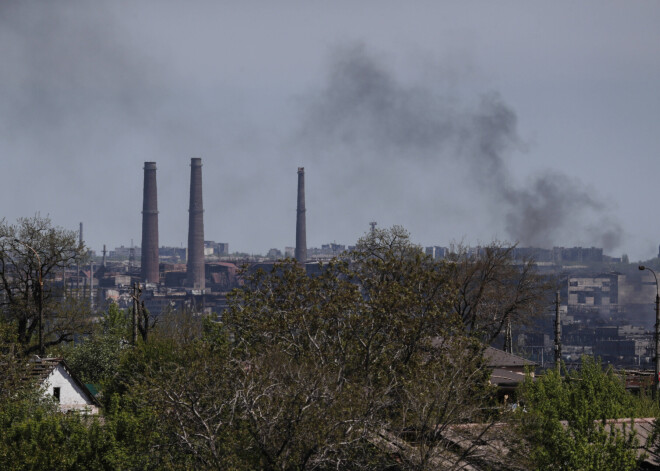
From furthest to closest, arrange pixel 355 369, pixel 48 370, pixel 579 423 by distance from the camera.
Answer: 1. pixel 48 370
2. pixel 355 369
3. pixel 579 423

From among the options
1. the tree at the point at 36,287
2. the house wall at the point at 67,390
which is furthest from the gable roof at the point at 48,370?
the tree at the point at 36,287

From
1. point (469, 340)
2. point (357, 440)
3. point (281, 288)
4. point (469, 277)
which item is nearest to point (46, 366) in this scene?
point (281, 288)

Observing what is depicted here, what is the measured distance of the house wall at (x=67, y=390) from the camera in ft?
144

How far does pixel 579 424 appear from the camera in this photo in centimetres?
2761

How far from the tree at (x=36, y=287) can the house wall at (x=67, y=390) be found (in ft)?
38.4

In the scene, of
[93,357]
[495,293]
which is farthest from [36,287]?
[495,293]

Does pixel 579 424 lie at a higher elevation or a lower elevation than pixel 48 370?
higher

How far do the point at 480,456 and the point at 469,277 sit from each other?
36621mm

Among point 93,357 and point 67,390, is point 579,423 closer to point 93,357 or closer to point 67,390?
point 67,390

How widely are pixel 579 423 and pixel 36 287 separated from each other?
3668 centimetres

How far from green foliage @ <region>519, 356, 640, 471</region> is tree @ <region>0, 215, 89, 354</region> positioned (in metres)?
29.8

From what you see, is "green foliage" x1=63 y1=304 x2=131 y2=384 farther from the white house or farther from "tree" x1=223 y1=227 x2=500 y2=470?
"tree" x1=223 y1=227 x2=500 y2=470

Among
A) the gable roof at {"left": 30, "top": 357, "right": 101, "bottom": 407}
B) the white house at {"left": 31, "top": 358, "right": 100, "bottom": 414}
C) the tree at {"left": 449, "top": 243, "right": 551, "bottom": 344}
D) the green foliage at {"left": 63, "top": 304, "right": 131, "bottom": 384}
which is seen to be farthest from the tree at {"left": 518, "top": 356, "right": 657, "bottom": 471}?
the green foliage at {"left": 63, "top": 304, "right": 131, "bottom": 384}

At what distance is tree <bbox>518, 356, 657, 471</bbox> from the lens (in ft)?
77.1
